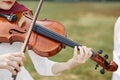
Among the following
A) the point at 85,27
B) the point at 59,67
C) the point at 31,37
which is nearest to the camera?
the point at 31,37

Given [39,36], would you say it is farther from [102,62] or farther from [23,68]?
A: [102,62]

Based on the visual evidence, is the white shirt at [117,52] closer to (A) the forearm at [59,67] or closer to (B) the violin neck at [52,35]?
(A) the forearm at [59,67]

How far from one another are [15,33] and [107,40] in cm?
607

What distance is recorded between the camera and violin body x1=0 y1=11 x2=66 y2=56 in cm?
228

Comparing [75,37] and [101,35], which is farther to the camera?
[101,35]

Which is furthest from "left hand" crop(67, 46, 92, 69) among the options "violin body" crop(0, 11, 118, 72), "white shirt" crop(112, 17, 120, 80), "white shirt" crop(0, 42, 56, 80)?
"white shirt" crop(112, 17, 120, 80)

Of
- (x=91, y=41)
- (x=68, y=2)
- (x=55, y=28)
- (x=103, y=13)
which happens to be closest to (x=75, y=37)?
(x=91, y=41)

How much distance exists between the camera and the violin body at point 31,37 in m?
2.28

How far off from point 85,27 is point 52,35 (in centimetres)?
791

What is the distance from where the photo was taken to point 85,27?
33.5 ft

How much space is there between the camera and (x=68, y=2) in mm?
16078

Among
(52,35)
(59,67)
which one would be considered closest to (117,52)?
(59,67)

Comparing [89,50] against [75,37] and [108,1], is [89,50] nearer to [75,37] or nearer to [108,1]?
[75,37]

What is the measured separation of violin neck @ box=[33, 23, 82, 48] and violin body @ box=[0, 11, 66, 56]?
0.05ft
